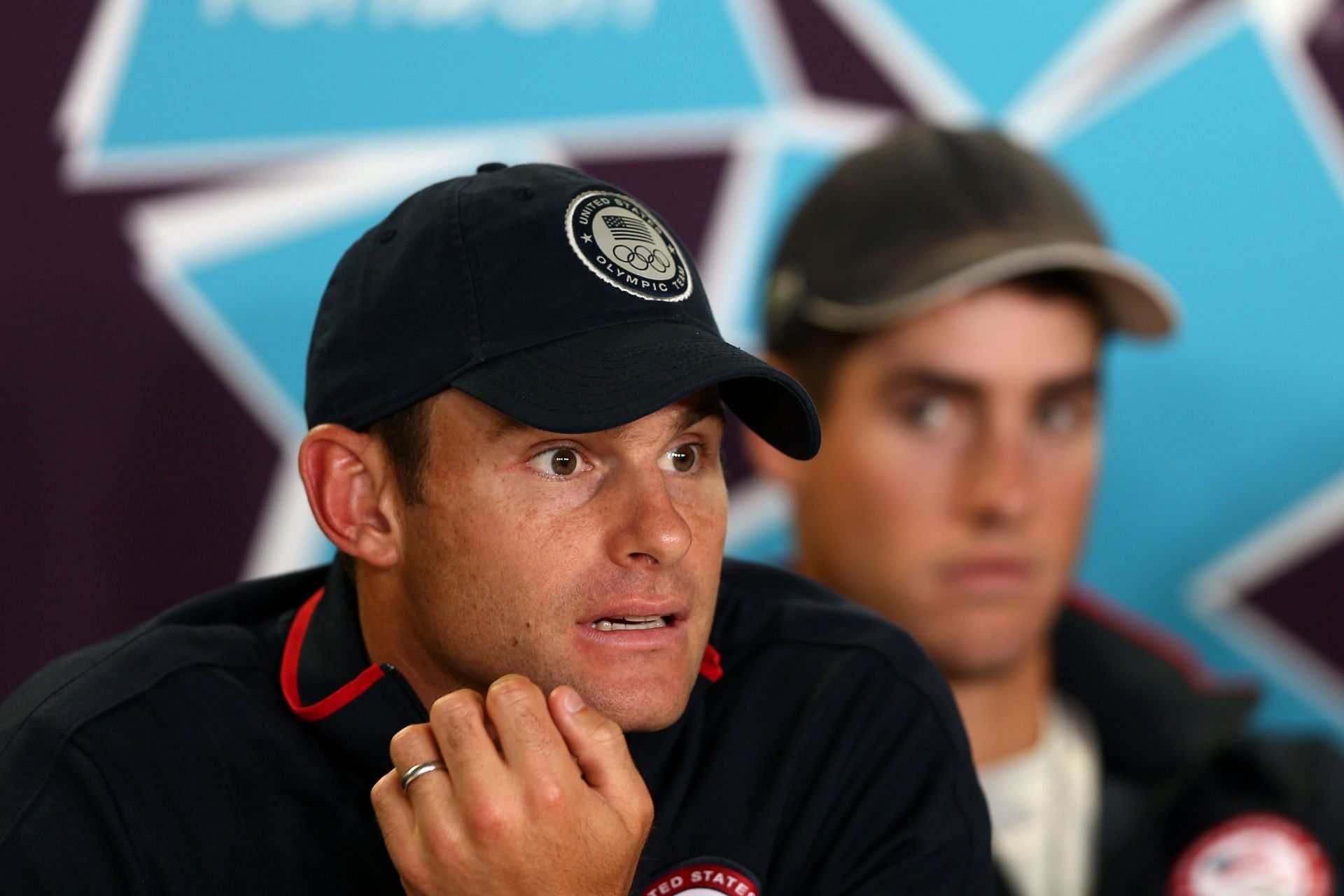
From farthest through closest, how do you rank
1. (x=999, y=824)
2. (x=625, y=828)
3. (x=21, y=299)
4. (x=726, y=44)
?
(x=726, y=44) → (x=21, y=299) → (x=999, y=824) → (x=625, y=828)

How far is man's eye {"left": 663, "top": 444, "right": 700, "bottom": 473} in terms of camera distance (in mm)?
990

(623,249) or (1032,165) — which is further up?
(623,249)

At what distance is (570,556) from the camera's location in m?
0.93

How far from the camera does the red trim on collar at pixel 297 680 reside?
98 centimetres

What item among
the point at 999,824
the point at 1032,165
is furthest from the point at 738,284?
the point at 999,824

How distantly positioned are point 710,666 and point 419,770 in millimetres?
243

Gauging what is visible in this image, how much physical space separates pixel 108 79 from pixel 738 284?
2.58 feet

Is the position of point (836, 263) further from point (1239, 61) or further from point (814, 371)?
point (1239, 61)

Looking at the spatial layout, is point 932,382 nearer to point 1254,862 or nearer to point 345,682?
point 1254,862

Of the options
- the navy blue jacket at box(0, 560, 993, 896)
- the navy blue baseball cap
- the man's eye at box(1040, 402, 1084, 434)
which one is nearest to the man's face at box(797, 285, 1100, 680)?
the man's eye at box(1040, 402, 1084, 434)

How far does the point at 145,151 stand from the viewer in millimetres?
1738

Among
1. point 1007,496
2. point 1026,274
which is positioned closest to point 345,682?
point 1007,496

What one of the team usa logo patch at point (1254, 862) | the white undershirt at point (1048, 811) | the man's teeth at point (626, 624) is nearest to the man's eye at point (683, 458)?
the man's teeth at point (626, 624)

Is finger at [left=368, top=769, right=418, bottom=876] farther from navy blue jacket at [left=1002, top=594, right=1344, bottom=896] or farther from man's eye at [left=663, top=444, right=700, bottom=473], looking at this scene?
navy blue jacket at [left=1002, top=594, right=1344, bottom=896]
